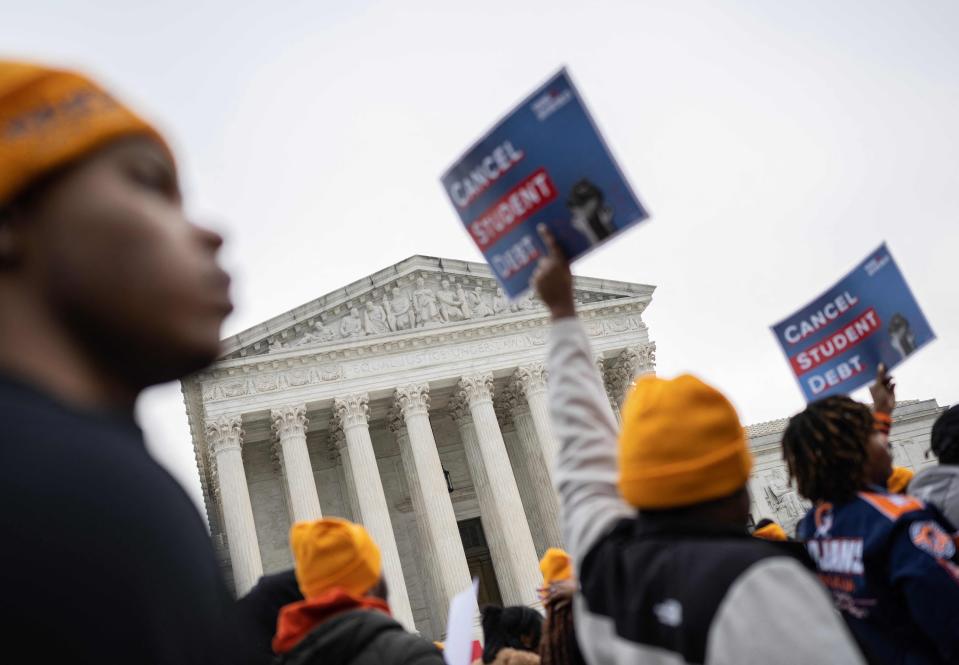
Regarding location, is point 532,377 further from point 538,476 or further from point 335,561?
point 335,561

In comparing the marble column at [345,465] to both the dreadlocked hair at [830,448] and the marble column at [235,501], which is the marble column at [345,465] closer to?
the marble column at [235,501]

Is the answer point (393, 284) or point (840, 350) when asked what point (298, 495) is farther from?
point (840, 350)

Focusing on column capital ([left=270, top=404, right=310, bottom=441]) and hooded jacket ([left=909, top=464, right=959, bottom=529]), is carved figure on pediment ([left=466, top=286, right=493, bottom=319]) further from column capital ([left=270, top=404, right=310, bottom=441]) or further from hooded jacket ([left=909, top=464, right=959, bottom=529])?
hooded jacket ([left=909, top=464, right=959, bottom=529])

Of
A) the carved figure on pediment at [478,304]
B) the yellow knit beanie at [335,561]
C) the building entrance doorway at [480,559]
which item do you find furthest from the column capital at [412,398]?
the yellow knit beanie at [335,561]

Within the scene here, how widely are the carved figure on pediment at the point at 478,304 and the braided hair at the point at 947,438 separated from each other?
88.1 feet

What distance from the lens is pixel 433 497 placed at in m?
28.0

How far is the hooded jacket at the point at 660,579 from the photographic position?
1699 millimetres

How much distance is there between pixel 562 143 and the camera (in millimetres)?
3291

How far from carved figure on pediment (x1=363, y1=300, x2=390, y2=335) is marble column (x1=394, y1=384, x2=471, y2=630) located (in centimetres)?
269

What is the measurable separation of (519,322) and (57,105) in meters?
30.7

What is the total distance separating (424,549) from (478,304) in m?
10.2

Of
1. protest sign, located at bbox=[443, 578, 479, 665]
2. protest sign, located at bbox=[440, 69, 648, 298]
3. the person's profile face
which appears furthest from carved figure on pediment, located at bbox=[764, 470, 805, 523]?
the person's profile face

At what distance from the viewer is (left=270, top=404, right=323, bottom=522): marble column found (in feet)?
87.8

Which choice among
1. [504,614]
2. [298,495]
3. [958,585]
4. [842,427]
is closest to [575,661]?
[958,585]
